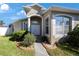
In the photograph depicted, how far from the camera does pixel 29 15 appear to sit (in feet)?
38.9

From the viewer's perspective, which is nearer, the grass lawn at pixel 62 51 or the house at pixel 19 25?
the grass lawn at pixel 62 51

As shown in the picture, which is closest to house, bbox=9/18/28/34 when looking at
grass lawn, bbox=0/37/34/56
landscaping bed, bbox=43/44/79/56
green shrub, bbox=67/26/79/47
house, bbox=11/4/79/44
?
house, bbox=11/4/79/44

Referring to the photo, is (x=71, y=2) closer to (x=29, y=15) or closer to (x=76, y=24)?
(x=76, y=24)

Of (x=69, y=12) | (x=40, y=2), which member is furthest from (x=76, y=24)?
(x=40, y=2)

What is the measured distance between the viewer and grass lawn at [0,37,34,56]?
A: 439 inches

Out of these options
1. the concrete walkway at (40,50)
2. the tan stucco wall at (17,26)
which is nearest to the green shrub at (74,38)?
the concrete walkway at (40,50)

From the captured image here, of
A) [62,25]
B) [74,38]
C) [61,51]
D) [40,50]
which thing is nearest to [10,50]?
[40,50]

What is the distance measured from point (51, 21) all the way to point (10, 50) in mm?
2429

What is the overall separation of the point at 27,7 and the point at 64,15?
191 cm

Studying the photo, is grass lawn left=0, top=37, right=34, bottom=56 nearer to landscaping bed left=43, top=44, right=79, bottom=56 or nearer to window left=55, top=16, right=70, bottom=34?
landscaping bed left=43, top=44, right=79, bottom=56

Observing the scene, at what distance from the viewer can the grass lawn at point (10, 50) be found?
11.1 m

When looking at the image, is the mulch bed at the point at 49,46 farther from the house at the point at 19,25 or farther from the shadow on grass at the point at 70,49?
the house at the point at 19,25

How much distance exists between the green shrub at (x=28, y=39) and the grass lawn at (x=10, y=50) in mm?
384

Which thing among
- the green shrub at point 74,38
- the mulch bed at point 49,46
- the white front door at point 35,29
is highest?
the white front door at point 35,29
